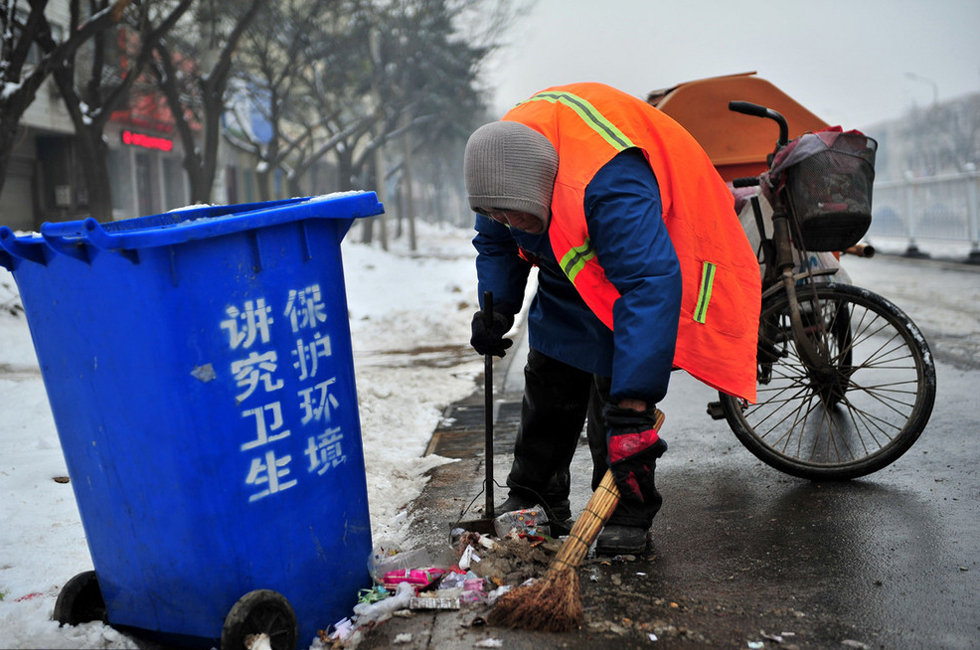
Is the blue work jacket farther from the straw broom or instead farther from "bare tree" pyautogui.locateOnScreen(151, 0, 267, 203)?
"bare tree" pyautogui.locateOnScreen(151, 0, 267, 203)

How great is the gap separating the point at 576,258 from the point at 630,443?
572mm

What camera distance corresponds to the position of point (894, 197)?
1973 cm

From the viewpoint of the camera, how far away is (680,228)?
2.77 meters

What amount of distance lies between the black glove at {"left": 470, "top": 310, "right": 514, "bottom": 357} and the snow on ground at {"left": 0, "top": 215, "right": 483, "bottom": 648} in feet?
2.44

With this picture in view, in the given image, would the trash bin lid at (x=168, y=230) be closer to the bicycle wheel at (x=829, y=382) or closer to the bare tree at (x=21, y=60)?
the bicycle wheel at (x=829, y=382)

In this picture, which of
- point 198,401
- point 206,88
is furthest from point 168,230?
point 206,88

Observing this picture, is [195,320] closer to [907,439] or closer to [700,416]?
[907,439]

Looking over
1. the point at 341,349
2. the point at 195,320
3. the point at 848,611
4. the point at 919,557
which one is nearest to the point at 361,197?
the point at 341,349

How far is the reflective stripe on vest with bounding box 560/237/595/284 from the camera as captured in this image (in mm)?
2723

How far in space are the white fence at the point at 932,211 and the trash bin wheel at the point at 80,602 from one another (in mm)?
14299

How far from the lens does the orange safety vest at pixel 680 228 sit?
2.68 meters

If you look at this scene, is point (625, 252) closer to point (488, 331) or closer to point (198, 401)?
point (488, 331)

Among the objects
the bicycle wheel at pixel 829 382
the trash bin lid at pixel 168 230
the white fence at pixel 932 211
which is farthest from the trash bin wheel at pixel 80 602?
the white fence at pixel 932 211

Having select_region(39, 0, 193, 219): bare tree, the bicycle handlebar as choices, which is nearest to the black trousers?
the bicycle handlebar
